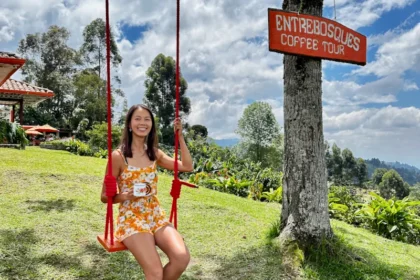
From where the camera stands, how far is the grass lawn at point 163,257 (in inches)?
135

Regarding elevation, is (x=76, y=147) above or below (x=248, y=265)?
above

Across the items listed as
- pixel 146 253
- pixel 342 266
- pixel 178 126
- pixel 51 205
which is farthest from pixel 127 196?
pixel 51 205

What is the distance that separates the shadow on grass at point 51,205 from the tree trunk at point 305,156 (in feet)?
10.4

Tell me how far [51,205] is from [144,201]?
135 inches

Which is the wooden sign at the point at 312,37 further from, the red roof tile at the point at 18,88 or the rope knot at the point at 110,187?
the red roof tile at the point at 18,88

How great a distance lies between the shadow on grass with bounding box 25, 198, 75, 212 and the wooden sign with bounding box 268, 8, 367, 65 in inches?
145

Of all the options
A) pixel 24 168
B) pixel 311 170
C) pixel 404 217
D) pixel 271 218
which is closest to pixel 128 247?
pixel 311 170

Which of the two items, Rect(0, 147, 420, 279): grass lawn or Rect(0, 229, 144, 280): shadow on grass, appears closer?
Rect(0, 229, 144, 280): shadow on grass

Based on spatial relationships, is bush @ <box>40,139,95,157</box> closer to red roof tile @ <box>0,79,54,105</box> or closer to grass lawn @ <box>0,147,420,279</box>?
red roof tile @ <box>0,79,54,105</box>

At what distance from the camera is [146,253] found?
2.32 metres

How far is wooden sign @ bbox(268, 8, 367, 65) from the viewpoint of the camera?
3416 mm

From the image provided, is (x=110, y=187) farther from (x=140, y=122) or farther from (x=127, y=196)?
(x=140, y=122)

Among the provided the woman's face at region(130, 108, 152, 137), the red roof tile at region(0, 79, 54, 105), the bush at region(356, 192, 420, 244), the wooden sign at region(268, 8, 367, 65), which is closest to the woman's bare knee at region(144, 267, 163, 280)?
the woman's face at region(130, 108, 152, 137)

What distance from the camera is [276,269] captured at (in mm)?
3475
